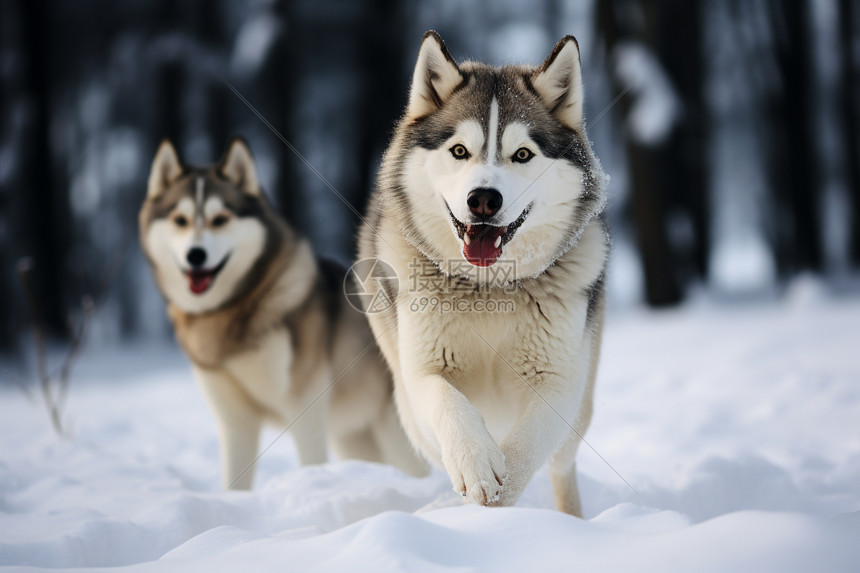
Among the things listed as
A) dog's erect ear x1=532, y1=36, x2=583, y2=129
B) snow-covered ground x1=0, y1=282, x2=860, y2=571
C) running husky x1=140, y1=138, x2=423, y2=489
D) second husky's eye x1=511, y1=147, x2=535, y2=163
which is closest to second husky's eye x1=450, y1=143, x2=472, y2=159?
second husky's eye x1=511, y1=147, x2=535, y2=163

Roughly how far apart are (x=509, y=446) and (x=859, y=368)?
4151 millimetres

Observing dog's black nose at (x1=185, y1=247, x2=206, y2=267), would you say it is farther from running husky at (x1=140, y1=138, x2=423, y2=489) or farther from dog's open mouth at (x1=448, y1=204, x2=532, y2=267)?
dog's open mouth at (x1=448, y1=204, x2=532, y2=267)

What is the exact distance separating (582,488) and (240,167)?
9.04ft

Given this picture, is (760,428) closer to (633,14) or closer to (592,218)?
(592,218)

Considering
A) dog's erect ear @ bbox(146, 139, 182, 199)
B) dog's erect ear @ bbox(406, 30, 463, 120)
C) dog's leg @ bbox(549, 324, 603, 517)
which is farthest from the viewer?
dog's erect ear @ bbox(146, 139, 182, 199)

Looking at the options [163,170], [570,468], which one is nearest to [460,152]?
[570,468]

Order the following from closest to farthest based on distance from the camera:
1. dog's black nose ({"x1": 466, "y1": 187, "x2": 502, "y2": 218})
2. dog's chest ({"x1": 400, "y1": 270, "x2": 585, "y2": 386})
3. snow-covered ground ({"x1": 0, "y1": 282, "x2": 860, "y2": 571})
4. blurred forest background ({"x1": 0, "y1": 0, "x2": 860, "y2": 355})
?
1. snow-covered ground ({"x1": 0, "y1": 282, "x2": 860, "y2": 571})
2. dog's black nose ({"x1": 466, "y1": 187, "x2": 502, "y2": 218})
3. dog's chest ({"x1": 400, "y1": 270, "x2": 585, "y2": 386})
4. blurred forest background ({"x1": 0, "y1": 0, "x2": 860, "y2": 355})

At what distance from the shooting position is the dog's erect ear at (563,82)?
8.92 feet

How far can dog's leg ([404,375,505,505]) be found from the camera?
2076 millimetres

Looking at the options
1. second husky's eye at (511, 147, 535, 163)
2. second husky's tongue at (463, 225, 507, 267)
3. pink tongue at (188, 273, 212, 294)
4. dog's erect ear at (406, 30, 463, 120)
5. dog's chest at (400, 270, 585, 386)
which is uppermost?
dog's erect ear at (406, 30, 463, 120)

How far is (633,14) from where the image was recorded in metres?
7.96

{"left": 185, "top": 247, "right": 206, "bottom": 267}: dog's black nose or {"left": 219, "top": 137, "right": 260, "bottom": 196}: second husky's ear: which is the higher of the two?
{"left": 219, "top": 137, "right": 260, "bottom": 196}: second husky's ear

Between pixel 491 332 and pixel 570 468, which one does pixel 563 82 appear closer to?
pixel 491 332

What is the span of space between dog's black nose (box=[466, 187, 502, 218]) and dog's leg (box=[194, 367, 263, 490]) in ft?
6.93
